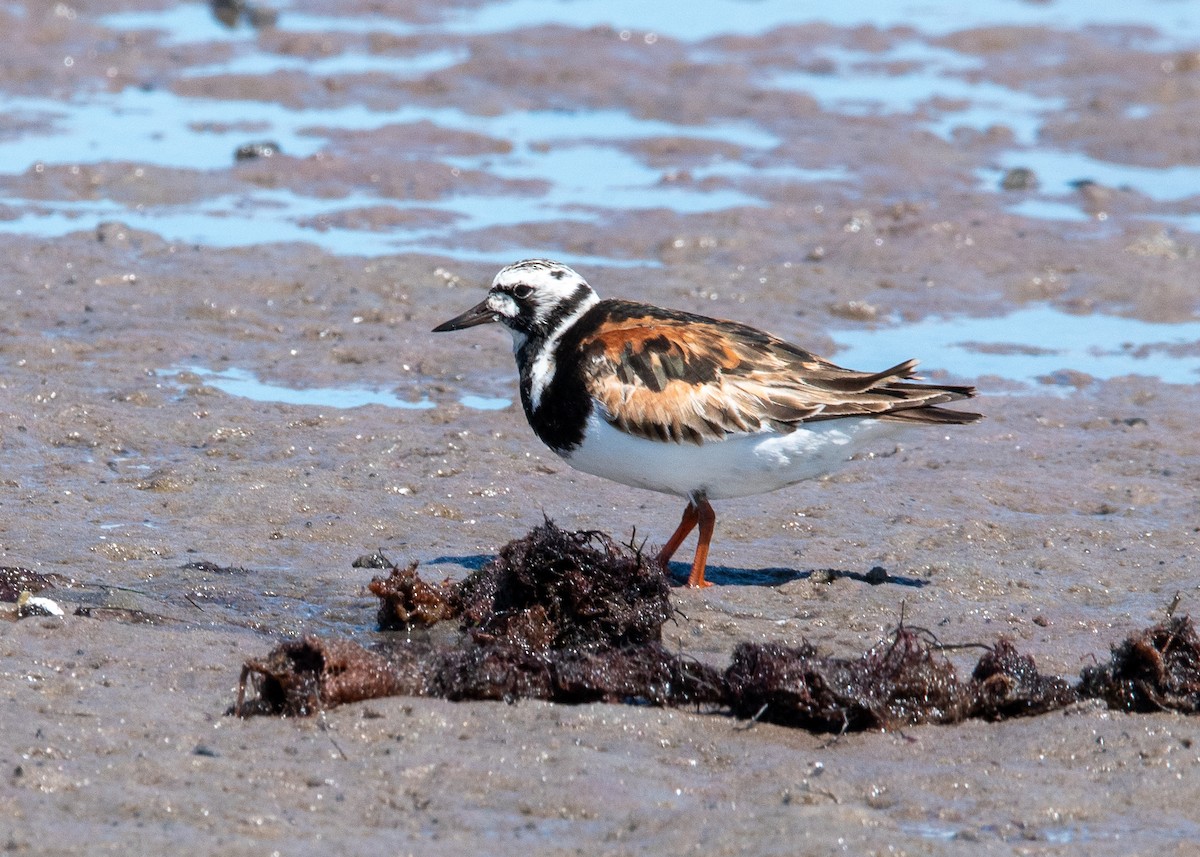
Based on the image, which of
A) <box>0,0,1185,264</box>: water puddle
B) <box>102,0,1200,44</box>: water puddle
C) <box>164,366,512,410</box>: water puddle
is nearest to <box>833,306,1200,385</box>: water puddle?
<box>0,0,1185,264</box>: water puddle

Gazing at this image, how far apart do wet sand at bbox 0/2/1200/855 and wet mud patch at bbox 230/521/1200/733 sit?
9 centimetres

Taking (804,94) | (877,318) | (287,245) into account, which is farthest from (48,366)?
(804,94)

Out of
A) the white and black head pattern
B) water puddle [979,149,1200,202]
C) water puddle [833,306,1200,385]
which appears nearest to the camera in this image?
the white and black head pattern

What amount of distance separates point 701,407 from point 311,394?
11.2ft

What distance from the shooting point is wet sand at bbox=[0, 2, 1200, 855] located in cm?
497

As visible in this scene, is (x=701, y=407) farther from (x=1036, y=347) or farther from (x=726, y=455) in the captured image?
(x=1036, y=347)

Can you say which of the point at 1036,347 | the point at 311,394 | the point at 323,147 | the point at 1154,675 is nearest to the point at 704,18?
the point at 323,147

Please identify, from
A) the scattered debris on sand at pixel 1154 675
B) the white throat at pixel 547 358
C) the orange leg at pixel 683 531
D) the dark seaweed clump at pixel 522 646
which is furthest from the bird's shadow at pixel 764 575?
the scattered debris on sand at pixel 1154 675

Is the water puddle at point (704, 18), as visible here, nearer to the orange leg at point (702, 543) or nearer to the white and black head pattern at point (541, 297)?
the white and black head pattern at point (541, 297)

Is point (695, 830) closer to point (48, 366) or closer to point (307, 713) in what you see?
point (307, 713)

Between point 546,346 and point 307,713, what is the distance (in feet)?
9.35

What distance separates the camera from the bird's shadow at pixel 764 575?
24.5 ft

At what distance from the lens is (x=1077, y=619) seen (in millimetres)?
7109

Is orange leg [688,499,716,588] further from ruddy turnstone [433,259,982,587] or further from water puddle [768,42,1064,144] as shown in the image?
water puddle [768,42,1064,144]
